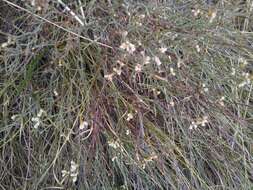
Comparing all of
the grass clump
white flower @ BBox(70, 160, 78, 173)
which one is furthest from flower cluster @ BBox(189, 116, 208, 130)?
white flower @ BBox(70, 160, 78, 173)

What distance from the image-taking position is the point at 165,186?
1104mm

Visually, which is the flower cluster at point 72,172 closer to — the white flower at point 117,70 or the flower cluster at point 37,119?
the flower cluster at point 37,119

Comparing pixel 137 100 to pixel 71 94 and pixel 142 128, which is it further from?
pixel 71 94

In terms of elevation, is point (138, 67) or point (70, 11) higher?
point (70, 11)

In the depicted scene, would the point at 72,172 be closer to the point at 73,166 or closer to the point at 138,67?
the point at 73,166

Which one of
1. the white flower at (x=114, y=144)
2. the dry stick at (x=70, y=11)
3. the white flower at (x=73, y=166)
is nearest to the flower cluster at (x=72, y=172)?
the white flower at (x=73, y=166)

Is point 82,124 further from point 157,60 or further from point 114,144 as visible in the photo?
point 157,60

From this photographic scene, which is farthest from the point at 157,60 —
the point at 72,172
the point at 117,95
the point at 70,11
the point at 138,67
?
the point at 72,172

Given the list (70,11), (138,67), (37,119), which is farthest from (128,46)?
(37,119)

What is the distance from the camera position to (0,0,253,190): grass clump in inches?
40.4

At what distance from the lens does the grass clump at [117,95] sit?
3.37ft

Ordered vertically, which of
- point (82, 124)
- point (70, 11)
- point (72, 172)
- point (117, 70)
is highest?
point (70, 11)

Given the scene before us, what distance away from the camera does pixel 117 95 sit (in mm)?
1040

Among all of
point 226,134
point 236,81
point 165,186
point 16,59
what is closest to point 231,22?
point 236,81
